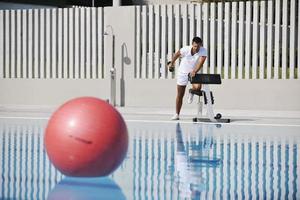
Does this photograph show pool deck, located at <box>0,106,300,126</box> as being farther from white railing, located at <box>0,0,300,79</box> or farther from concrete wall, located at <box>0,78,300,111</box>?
white railing, located at <box>0,0,300,79</box>

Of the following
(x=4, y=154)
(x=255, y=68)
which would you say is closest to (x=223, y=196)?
(x=4, y=154)

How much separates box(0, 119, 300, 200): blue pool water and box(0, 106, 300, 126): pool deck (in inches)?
56.5

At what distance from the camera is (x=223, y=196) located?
18.8 ft

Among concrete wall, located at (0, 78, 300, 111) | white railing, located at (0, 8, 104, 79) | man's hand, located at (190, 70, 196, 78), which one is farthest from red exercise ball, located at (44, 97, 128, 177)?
white railing, located at (0, 8, 104, 79)

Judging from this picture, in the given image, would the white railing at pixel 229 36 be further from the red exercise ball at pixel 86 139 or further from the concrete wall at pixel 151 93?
the red exercise ball at pixel 86 139

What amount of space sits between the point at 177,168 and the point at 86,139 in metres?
1.63

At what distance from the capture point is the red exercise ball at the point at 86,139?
5891 mm

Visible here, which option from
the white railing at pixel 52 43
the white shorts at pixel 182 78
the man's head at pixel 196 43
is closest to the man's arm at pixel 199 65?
the man's head at pixel 196 43

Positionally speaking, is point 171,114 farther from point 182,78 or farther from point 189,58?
point 189,58

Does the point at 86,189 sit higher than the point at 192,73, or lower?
lower

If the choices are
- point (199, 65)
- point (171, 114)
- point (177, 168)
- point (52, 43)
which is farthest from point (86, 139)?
point (52, 43)

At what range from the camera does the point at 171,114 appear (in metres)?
13.7

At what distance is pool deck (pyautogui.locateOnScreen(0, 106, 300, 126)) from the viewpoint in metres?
12.5

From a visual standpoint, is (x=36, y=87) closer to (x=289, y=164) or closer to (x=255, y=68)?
(x=255, y=68)
